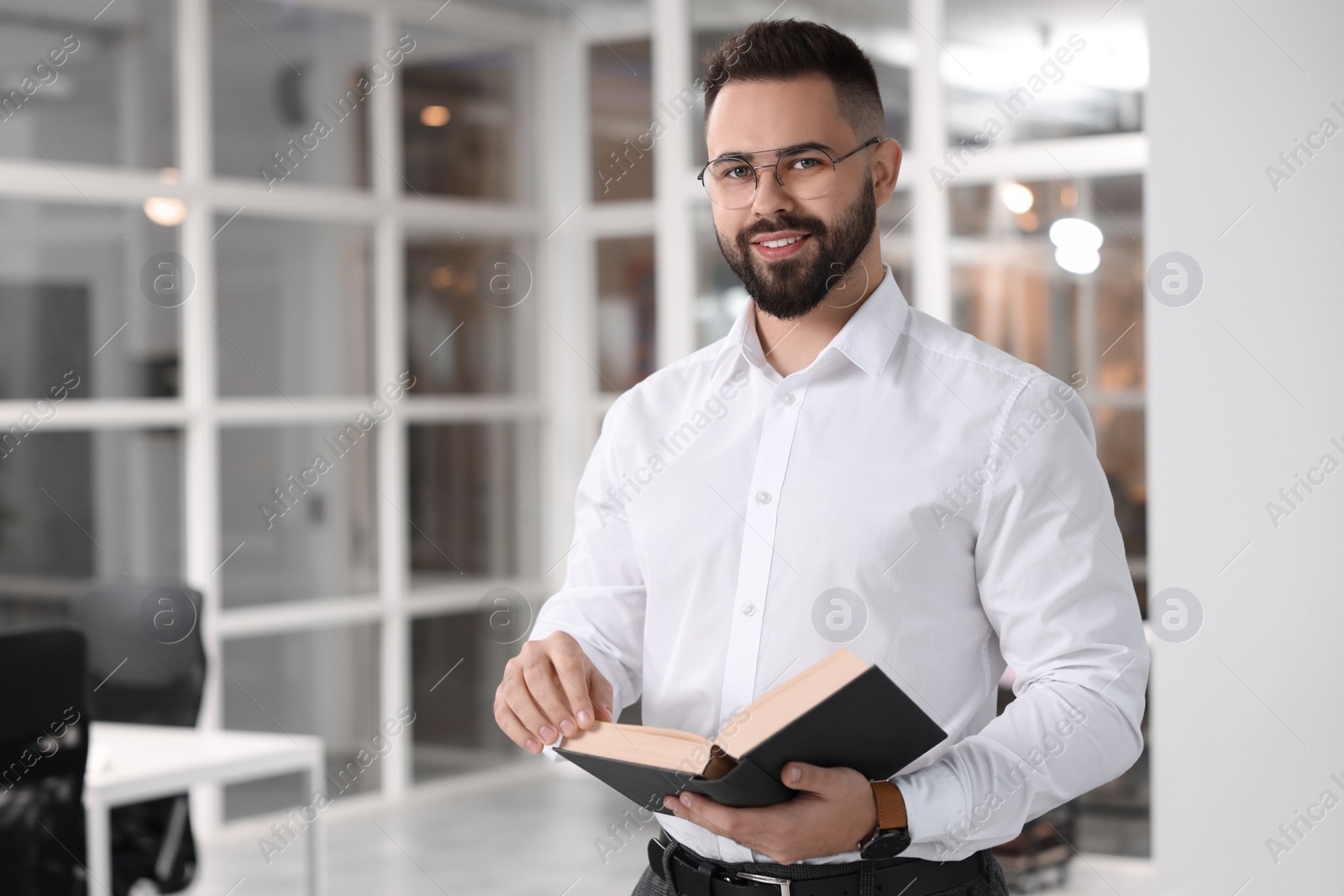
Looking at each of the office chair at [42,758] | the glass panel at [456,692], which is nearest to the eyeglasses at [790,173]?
the office chair at [42,758]

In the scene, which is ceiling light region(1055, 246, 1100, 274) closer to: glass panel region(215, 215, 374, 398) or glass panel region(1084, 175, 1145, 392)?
glass panel region(1084, 175, 1145, 392)

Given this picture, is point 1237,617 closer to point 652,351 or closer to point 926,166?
point 926,166

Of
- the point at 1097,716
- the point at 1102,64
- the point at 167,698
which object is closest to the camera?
the point at 1097,716

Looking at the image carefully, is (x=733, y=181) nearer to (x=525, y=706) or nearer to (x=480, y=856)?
(x=525, y=706)

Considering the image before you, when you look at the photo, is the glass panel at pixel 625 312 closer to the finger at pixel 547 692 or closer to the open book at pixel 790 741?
the finger at pixel 547 692

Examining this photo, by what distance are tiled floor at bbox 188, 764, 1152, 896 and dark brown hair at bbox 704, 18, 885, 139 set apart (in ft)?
10.8

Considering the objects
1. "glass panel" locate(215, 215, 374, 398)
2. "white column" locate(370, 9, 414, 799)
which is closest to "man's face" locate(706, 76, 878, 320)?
"glass panel" locate(215, 215, 374, 398)

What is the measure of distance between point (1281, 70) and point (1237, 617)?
91cm

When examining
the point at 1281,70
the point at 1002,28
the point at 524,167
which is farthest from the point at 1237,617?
the point at 524,167

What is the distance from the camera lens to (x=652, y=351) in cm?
595

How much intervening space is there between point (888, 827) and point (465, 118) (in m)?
5.16

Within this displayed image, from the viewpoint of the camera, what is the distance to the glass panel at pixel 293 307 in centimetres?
513

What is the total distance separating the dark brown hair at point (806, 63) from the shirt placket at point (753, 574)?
344 millimetres

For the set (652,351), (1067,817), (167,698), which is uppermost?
(652,351)
